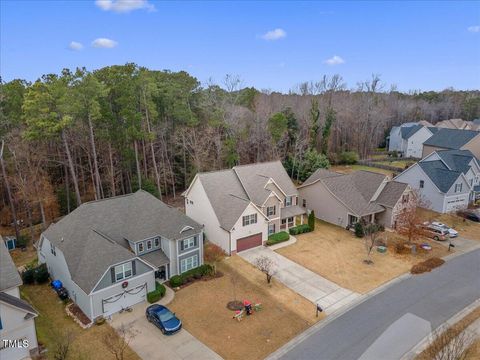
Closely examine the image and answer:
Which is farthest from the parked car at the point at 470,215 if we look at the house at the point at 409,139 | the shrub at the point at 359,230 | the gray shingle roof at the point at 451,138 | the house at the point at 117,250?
the house at the point at 409,139

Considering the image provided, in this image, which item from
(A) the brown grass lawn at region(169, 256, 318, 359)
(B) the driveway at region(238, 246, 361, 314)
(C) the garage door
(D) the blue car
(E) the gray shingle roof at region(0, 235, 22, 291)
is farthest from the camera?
(C) the garage door

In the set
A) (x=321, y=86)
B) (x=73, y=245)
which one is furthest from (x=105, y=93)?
(x=321, y=86)

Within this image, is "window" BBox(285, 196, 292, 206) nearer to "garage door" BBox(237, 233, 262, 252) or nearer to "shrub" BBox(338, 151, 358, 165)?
"garage door" BBox(237, 233, 262, 252)

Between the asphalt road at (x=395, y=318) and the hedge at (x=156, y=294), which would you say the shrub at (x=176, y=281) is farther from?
the asphalt road at (x=395, y=318)

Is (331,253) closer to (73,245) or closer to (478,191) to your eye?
(73,245)

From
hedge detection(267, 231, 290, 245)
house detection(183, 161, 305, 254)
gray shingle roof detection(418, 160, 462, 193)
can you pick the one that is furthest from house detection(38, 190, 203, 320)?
gray shingle roof detection(418, 160, 462, 193)

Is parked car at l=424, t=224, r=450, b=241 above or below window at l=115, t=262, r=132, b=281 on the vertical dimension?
below

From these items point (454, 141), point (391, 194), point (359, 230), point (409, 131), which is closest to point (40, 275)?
point (359, 230)
